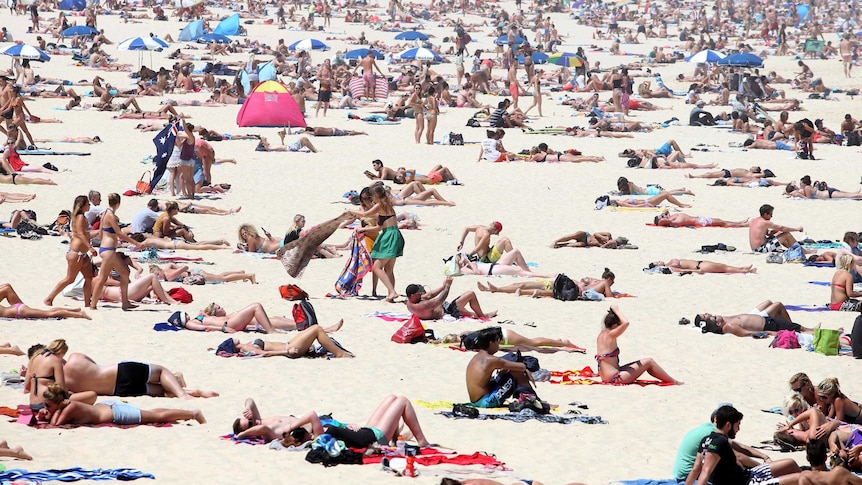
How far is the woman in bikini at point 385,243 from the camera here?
12.8 metres

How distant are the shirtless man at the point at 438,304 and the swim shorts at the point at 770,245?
200 inches

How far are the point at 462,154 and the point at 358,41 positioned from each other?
22.0 meters

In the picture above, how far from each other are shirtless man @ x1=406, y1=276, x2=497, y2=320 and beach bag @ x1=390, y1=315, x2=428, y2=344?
735mm

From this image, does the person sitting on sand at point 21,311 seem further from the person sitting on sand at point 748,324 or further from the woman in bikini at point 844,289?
the woman in bikini at point 844,289

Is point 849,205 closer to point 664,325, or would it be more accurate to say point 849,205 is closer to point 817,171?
point 817,171

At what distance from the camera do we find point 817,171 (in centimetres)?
2298

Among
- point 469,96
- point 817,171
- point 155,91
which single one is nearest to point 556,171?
point 817,171

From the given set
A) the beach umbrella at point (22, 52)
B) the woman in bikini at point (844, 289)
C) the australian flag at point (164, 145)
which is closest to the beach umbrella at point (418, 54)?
the beach umbrella at point (22, 52)

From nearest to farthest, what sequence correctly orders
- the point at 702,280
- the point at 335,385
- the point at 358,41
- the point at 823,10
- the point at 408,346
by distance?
1. the point at 335,385
2. the point at 408,346
3. the point at 702,280
4. the point at 358,41
5. the point at 823,10

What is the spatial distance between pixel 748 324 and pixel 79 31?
104 feet

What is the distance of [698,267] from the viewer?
1484 centimetres

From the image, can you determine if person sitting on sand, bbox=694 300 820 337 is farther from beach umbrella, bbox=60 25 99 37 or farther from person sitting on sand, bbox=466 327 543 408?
beach umbrella, bbox=60 25 99 37

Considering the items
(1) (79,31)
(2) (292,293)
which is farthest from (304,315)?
(1) (79,31)

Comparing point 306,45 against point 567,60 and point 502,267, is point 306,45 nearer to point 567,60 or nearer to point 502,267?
point 567,60
